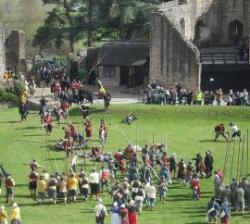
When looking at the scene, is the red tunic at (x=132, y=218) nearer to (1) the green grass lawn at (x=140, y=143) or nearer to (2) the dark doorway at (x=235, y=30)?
(1) the green grass lawn at (x=140, y=143)

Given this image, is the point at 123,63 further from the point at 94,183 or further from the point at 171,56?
the point at 94,183

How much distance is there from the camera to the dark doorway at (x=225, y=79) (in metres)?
60.8

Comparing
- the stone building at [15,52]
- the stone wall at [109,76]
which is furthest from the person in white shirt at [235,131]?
the stone building at [15,52]

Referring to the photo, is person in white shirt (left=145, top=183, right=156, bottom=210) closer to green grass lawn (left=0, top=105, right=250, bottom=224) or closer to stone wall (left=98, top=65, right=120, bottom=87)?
green grass lawn (left=0, top=105, right=250, bottom=224)

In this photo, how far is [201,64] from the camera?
5944 centimetres

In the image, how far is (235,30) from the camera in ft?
224

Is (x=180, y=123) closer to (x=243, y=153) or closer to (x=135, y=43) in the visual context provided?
(x=243, y=153)

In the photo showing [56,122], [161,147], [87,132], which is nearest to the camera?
[161,147]

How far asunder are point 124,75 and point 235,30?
32.5 ft

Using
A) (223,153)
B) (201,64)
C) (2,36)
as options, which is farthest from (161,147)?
(2,36)

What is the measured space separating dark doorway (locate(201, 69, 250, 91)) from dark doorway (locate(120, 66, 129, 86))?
18.9ft

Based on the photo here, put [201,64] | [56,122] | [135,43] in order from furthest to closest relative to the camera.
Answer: [135,43] < [201,64] < [56,122]

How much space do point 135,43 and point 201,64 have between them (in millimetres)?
6848

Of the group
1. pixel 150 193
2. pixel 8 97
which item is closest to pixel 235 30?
pixel 8 97
